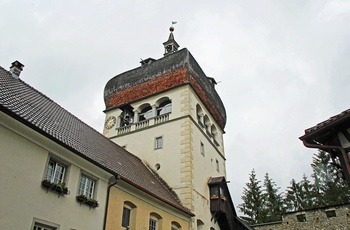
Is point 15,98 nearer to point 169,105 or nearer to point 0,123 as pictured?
point 0,123

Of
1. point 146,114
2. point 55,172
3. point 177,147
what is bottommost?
point 55,172

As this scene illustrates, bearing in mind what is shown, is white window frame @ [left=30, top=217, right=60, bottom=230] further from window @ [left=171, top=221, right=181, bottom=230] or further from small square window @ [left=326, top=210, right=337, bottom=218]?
small square window @ [left=326, top=210, right=337, bottom=218]

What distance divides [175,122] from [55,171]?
39.4 feet

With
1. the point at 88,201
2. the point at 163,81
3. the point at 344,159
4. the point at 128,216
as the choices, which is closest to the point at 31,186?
the point at 88,201

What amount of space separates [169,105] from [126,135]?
3823 mm

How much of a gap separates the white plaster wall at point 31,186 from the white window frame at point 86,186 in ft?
1.10

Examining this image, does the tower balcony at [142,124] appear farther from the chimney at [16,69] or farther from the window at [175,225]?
the chimney at [16,69]

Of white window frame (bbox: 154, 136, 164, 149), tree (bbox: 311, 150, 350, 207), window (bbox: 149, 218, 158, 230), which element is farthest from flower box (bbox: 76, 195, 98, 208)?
tree (bbox: 311, 150, 350, 207)

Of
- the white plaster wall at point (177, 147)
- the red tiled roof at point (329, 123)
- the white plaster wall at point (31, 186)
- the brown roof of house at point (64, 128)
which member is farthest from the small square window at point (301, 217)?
the white plaster wall at point (31, 186)

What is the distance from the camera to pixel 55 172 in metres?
10.4

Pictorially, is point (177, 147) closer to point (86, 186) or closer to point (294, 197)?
point (86, 186)

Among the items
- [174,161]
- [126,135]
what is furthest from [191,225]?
[126,135]

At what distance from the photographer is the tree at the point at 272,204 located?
40.6 metres

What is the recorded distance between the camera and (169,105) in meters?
23.7
